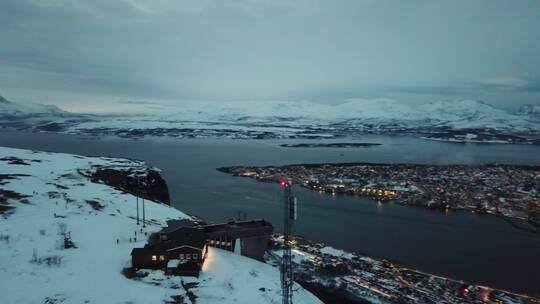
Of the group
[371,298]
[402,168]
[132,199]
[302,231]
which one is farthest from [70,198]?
[402,168]

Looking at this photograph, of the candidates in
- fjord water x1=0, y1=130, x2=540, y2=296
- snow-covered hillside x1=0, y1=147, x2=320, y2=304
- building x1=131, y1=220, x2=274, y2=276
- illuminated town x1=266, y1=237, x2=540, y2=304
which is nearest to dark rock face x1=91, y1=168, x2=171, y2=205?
fjord water x1=0, y1=130, x2=540, y2=296

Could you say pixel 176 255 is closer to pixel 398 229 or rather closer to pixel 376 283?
pixel 376 283

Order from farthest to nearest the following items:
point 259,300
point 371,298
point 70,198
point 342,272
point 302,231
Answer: point 302,231
point 70,198
point 342,272
point 371,298
point 259,300

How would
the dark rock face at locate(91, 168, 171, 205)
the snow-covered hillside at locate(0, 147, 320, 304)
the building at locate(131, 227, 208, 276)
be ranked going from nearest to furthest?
the snow-covered hillside at locate(0, 147, 320, 304), the building at locate(131, 227, 208, 276), the dark rock face at locate(91, 168, 171, 205)

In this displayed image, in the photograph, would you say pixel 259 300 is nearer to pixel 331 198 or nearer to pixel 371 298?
pixel 371 298

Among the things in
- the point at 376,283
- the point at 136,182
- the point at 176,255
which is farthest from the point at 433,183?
the point at 176,255

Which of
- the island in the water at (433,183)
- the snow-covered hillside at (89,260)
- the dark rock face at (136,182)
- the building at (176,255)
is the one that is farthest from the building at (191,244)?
the island in the water at (433,183)

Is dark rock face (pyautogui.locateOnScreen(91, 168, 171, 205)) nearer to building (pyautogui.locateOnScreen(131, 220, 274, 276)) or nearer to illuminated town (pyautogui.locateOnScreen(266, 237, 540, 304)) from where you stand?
building (pyautogui.locateOnScreen(131, 220, 274, 276))
